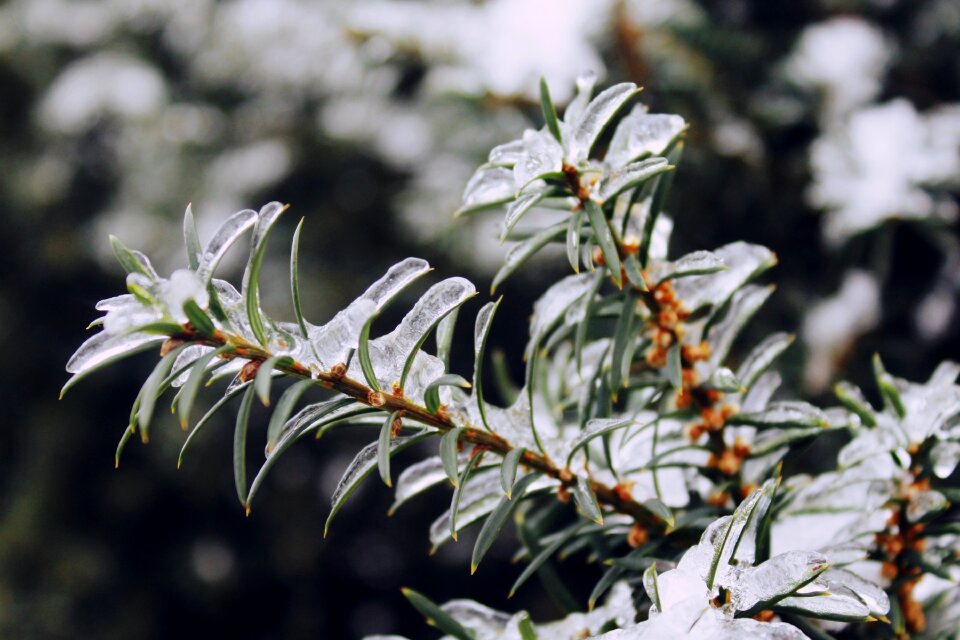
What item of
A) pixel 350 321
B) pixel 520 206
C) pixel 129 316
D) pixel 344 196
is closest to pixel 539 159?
pixel 520 206

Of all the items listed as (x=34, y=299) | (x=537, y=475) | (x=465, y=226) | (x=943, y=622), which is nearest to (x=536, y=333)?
(x=537, y=475)

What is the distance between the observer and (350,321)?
464mm

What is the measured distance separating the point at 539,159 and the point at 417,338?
0.14 meters

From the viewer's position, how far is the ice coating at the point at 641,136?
0.55m

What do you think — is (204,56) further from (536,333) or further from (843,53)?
(536,333)

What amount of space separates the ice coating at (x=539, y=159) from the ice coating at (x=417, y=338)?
3.1 inches

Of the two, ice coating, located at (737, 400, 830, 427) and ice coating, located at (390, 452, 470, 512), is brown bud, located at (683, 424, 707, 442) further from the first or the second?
ice coating, located at (390, 452, 470, 512)

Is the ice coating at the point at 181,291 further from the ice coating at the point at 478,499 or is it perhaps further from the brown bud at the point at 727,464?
the brown bud at the point at 727,464

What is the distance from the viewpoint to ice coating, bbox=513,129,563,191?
50cm

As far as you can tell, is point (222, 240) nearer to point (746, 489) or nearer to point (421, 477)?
point (421, 477)

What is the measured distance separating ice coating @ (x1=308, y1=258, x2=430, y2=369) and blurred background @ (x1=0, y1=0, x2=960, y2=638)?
1.65 feet

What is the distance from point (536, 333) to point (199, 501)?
5.97ft

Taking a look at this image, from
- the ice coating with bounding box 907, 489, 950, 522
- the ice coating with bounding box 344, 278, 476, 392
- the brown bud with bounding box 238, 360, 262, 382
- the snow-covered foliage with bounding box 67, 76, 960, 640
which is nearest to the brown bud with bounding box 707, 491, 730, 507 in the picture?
the snow-covered foliage with bounding box 67, 76, 960, 640

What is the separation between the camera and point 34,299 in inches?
92.6
